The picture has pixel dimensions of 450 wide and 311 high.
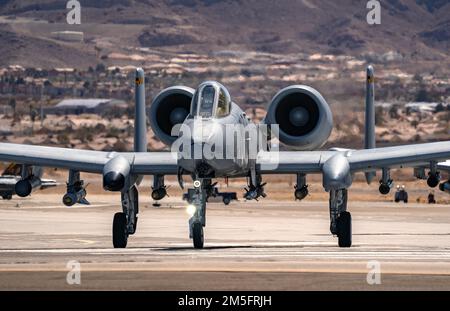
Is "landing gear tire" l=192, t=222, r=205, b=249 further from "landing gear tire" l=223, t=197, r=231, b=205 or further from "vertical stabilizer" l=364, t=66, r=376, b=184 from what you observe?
"landing gear tire" l=223, t=197, r=231, b=205

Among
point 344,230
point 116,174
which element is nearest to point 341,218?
point 344,230

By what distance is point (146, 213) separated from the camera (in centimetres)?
6159

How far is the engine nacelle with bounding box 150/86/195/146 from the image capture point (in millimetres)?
35969

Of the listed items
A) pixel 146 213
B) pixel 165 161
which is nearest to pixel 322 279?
pixel 165 161

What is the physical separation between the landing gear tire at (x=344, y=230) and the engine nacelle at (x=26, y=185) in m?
7.52

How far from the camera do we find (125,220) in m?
33.3

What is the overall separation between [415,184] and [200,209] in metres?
73.3

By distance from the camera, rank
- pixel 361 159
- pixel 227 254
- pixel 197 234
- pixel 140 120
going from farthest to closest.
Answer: pixel 140 120 → pixel 361 159 → pixel 197 234 → pixel 227 254

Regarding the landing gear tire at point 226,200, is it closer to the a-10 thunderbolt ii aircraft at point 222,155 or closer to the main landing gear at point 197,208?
the a-10 thunderbolt ii aircraft at point 222,155

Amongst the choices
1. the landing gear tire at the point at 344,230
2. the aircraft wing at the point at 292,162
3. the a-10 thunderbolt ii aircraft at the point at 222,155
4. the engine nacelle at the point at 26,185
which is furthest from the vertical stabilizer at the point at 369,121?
the engine nacelle at the point at 26,185

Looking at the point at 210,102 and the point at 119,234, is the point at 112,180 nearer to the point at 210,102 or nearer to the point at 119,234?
the point at 119,234

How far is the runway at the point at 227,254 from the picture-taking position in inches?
850

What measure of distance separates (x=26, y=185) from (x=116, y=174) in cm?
272
